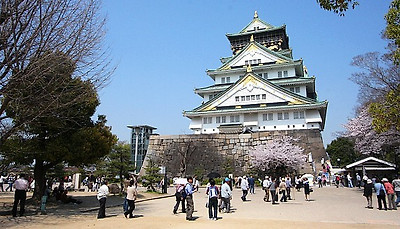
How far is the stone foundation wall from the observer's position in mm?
33188

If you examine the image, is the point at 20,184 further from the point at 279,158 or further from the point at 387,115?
the point at 279,158

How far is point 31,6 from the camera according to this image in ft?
28.8

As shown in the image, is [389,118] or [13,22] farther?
[389,118]

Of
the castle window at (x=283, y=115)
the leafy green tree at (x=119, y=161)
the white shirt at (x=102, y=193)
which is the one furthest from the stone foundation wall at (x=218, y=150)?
Answer: the white shirt at (x=102, y=193)

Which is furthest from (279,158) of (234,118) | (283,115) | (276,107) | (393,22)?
(393,22)

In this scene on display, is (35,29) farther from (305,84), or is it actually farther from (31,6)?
(305,84)

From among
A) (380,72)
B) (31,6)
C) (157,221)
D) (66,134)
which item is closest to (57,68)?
(31,6)

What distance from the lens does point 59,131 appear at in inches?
541

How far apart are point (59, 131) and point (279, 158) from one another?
2160 centimetres

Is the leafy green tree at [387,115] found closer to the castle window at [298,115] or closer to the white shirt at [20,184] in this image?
the white shirt at [20,184]

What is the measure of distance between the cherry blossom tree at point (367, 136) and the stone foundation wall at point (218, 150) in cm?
601

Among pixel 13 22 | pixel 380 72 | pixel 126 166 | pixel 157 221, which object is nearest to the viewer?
pixel 13 22

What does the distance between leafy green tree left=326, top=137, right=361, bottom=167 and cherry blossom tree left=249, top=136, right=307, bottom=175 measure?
26.4 metres

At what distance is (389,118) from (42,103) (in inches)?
518
